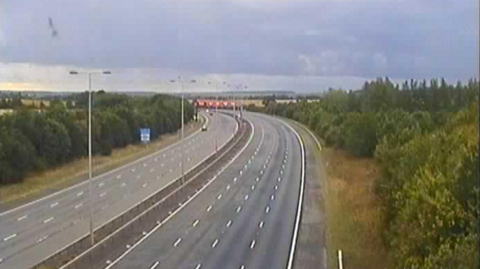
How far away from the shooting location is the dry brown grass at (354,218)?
45750 mm

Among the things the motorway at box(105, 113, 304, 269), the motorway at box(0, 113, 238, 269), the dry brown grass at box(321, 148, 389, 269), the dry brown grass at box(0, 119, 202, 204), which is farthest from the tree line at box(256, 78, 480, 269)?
the dry brown grass at box(0, 119, 202, 204)

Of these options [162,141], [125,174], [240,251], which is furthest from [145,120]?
[240,251]

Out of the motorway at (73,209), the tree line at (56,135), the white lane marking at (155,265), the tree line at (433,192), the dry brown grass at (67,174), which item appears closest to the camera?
the tree line at (433,192)

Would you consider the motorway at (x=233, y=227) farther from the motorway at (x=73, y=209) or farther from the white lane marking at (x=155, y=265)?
the motorway at (x=73, y=209)

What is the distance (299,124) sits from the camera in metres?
186

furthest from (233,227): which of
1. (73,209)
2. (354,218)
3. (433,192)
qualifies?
(433,192)

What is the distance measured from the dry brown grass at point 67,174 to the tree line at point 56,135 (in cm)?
88

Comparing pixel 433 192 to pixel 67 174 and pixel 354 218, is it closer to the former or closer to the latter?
pixel 354 218

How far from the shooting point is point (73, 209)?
6341 centimetres

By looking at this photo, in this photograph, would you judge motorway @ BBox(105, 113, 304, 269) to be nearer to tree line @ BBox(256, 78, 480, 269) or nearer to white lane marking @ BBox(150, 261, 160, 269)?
white lane marking @ BBox(150, 261, 160, 269)

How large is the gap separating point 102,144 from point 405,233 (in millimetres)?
76589

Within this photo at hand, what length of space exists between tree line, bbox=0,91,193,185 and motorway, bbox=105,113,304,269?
17473mm

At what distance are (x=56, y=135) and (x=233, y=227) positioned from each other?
131 feet

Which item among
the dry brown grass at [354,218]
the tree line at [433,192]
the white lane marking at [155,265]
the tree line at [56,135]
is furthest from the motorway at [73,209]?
the tree line at [433,192]
